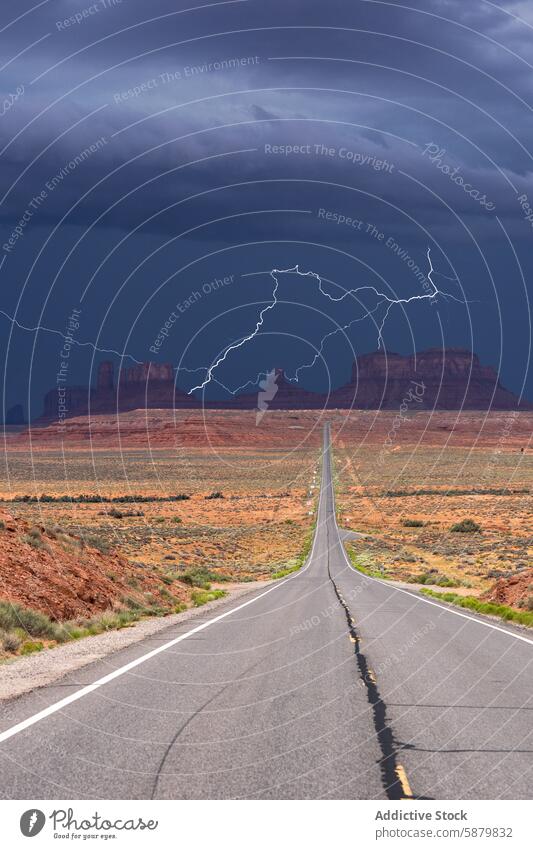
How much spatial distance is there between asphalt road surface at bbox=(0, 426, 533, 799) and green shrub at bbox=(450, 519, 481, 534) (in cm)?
6013

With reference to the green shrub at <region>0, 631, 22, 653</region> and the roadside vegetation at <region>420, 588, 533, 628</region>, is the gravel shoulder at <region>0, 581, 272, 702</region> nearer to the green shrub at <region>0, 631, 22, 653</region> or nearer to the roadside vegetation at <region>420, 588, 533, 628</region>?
the green shrub at <region>0, 631, 22, 653</region>

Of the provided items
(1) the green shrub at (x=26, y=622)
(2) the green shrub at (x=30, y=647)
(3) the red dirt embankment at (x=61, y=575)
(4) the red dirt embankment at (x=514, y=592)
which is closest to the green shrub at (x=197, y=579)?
(3) the red dirt embankment at (x=61, y=575)

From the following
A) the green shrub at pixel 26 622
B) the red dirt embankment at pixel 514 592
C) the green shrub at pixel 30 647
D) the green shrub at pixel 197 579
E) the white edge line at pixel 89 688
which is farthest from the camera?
the green shrub at pixel 197 579

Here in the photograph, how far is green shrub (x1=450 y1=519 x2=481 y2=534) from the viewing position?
259ft

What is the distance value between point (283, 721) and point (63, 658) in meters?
6.73

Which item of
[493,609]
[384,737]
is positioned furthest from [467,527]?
[384,737]

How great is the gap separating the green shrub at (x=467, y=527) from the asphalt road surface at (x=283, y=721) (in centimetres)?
6013

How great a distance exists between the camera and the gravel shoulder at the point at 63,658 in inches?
520

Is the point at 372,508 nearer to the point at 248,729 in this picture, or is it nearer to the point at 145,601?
the point at 145,601

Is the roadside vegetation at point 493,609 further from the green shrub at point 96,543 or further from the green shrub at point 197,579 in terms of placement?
the green shrub at point 96,543

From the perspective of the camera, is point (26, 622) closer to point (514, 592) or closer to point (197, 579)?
point (514, 592)

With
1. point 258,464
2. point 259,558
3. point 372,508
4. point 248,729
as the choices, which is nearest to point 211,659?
point 248,729

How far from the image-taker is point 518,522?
85.0 metres
